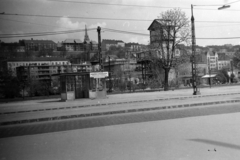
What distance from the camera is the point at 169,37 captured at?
128 ft

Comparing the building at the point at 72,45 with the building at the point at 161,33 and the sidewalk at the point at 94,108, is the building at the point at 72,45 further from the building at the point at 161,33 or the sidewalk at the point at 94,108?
the sidewalk at the point at 94,108

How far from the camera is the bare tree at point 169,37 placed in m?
38.2

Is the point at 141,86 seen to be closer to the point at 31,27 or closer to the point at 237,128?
the point at 31,27

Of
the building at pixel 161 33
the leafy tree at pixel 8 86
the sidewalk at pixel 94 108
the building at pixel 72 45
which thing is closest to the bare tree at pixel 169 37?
the building at pixel 161 33

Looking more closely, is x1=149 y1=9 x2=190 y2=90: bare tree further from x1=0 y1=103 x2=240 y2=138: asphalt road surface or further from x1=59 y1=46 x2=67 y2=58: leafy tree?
x1=59 y1=46 x2=67 y2=58: leafy tree

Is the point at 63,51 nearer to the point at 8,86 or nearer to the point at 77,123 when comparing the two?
the point at 8,86

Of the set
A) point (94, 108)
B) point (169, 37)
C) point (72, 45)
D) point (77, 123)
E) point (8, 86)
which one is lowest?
point (94, 108)

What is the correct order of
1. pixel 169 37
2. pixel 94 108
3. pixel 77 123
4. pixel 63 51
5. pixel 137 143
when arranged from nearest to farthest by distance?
pixel 137 143
pixel 77 123
pixel 94 108
pixel 169 37
pixel 63 51

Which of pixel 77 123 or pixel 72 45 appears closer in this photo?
pixel 77 123

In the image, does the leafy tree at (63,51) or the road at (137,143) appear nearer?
the road at (137,143)

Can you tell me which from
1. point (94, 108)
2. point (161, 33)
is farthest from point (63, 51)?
point (94, 108)

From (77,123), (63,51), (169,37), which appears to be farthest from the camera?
(63,51)

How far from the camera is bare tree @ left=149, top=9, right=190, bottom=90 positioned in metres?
38.2

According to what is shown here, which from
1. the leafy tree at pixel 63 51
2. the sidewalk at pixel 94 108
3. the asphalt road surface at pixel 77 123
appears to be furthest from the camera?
the leafy tree at pixel 63 51
